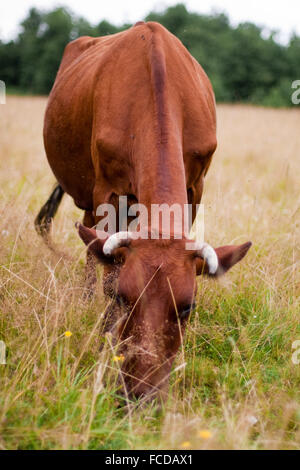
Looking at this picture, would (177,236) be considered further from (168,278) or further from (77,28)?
(77,28)

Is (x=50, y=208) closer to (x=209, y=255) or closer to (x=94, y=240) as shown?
(x=94, y=240)

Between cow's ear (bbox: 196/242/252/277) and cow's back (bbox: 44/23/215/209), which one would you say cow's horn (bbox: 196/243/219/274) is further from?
cow's back (bbox: 44/23/215/209)

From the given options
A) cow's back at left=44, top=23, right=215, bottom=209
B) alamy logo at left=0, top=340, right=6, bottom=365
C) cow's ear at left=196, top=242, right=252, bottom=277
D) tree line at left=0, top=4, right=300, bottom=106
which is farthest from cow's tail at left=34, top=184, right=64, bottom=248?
tree line at left=0, top=4, right=300, bottom=106

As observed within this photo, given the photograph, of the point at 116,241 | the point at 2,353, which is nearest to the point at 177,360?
the point at 116,241

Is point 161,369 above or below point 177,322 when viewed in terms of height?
below

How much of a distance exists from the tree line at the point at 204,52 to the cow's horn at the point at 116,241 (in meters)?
33.0

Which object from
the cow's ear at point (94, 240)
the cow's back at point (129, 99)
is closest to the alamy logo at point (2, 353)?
the cow's ear at point (94, 240)

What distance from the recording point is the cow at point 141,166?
7.75ft

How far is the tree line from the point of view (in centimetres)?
4084

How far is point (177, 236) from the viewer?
8.09ft

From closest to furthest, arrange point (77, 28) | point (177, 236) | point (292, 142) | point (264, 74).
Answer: point (177, 236)
point (292, 142)
point (264, 74)
point (77, 28)

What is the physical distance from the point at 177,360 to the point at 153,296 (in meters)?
0.75

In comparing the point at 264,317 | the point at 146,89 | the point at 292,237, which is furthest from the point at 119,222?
the point at 292,237
